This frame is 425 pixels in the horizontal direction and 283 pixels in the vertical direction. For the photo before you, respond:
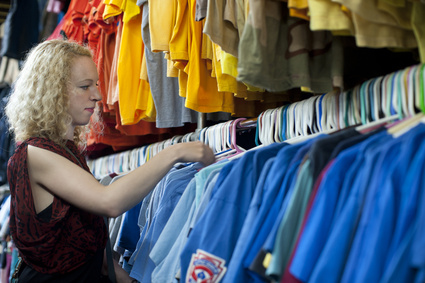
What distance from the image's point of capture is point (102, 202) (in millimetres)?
1589

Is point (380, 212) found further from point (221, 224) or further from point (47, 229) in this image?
point (47, 229)

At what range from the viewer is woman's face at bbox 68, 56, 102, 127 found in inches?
73.7

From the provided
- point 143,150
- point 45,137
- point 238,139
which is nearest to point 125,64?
point 143,150

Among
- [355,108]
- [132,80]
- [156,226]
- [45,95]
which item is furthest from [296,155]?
[132,80]

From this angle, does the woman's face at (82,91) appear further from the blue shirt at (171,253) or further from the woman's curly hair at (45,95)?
the blue shirt at (171,253)

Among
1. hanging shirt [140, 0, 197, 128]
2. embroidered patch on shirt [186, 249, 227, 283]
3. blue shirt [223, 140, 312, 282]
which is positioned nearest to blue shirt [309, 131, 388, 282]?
blue shirt [223, 140, 312, 282]

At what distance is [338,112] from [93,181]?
0.79 metres

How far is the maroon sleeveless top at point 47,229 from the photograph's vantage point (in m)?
1.65

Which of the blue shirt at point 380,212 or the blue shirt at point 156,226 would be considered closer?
the blue shirt at point 380,212

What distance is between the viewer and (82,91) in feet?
6.20

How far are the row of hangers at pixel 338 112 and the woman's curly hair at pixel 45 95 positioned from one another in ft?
1.87

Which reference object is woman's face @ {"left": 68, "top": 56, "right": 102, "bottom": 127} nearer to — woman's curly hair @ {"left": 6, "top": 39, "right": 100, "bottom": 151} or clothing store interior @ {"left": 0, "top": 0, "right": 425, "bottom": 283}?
woman's curly hair @ {"left": 6, "top": 39, "right": 100, "bottom": 151}

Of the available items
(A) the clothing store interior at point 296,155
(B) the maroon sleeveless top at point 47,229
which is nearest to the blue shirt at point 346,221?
(A) the clothing store interior at point 296,155

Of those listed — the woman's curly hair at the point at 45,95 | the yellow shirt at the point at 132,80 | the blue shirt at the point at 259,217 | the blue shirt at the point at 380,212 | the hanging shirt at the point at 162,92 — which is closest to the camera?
the blue shirt at the point at 380,212
